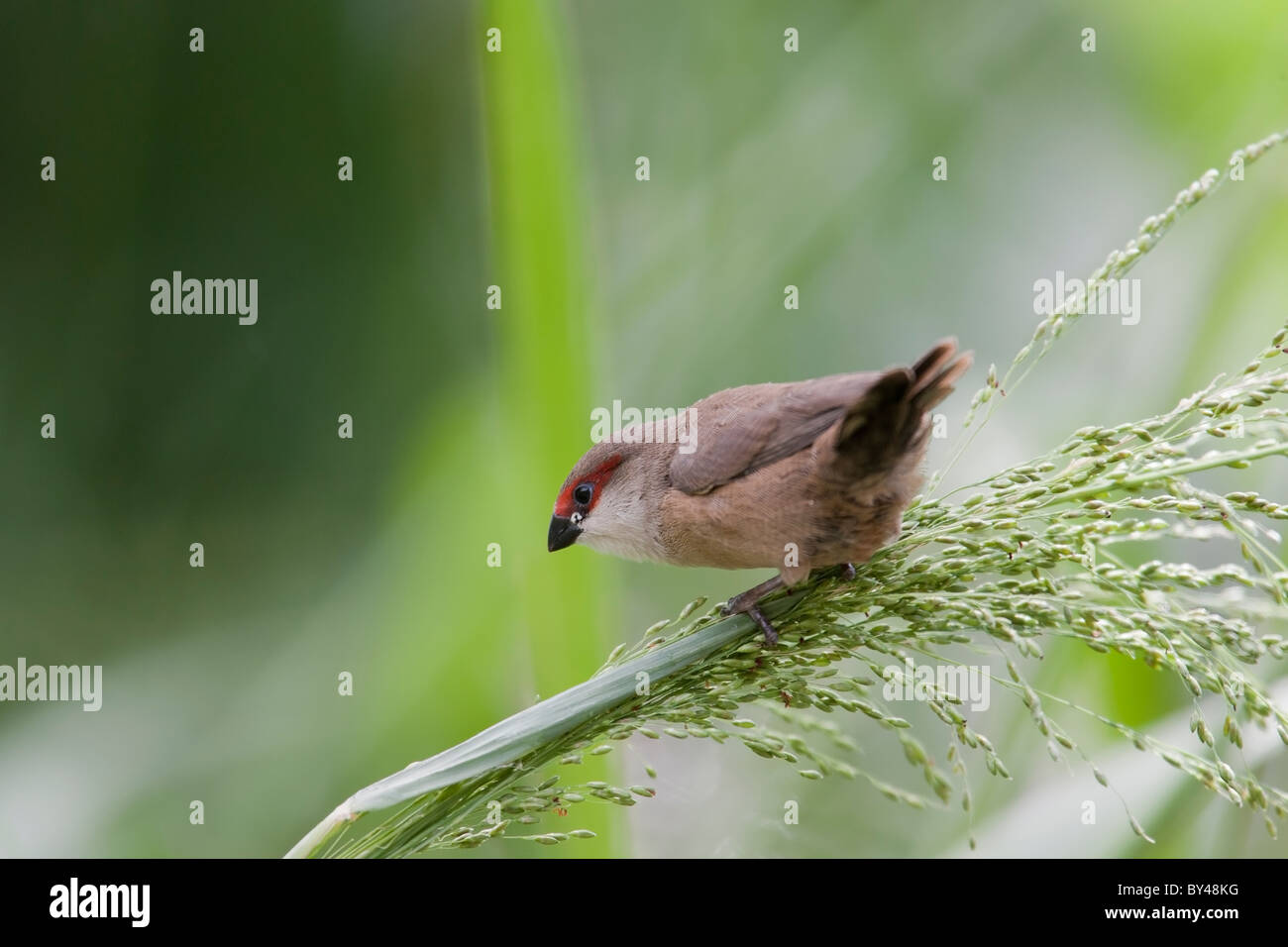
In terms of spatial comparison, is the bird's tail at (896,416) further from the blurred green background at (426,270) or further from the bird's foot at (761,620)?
the blurred green background at (426,270)

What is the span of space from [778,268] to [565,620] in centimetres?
156

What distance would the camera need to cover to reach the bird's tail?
1344mm

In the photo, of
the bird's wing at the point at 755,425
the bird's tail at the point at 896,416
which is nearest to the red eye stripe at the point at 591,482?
the bird's wing at the point at 755,425

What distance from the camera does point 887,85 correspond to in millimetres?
2936

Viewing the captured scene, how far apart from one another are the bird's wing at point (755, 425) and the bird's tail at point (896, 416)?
12 centimetres

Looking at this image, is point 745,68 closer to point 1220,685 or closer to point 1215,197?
point 1215,197

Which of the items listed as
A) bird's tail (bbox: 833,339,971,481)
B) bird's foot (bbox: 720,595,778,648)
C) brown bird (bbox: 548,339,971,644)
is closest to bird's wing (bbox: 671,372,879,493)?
brown bird (bbox: 548,339,971,644)

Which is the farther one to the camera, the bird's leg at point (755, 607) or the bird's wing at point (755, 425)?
the bird's wing at point (755, 425)

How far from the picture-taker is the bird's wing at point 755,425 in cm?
166

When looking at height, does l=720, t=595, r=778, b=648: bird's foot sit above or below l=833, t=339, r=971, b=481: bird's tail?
below

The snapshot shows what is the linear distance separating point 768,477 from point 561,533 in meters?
0.41

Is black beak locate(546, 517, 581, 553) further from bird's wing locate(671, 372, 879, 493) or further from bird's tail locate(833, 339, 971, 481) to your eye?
bird's tail locate(833, 339, 971, 481)

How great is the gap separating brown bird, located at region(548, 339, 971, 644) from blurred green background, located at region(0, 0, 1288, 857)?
1.95 feet

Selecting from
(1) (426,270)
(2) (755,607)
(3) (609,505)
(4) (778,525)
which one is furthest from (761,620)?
(1) (426,270)
